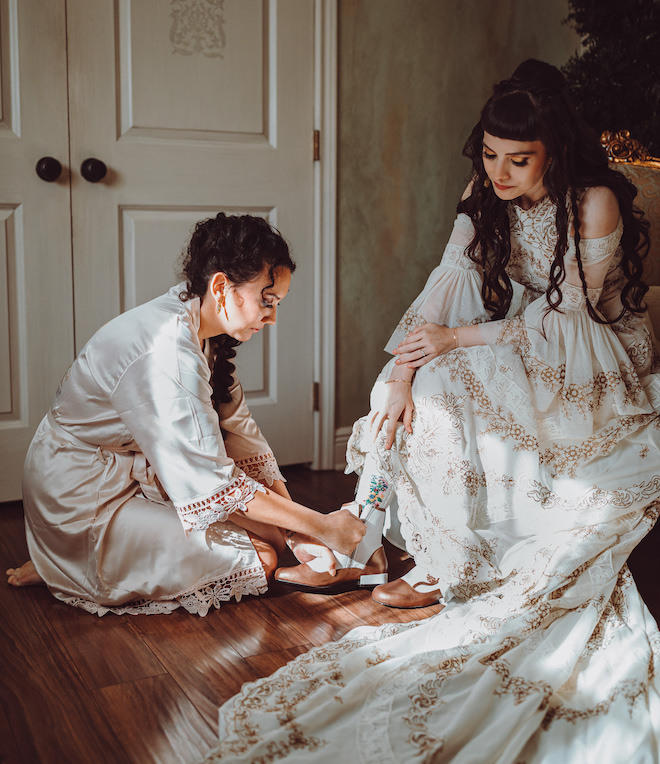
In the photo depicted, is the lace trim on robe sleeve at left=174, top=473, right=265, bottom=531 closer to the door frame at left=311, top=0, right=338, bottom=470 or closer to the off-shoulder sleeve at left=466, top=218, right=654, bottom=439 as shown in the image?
the off-shoulder sleeve at left=466, top=218, right=654, bottom=439

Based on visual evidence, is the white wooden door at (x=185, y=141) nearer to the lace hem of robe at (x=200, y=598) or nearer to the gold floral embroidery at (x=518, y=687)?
the lace hem of robe at (x=200, y=598)

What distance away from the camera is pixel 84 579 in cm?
192

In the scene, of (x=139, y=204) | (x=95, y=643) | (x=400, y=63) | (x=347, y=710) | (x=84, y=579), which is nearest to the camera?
(x=347, y=710)

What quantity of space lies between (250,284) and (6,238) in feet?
3.59

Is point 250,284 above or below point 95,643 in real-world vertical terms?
above

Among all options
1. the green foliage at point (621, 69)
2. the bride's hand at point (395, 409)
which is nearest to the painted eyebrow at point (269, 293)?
the bride's hand at point (395, 409)

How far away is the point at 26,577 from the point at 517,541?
1.13m

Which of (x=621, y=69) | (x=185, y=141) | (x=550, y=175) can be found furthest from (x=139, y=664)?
(x=621, y=69)

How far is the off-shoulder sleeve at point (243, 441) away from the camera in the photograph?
2139mm

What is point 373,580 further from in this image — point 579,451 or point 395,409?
point 579,451

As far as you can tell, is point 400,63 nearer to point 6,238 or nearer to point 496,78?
point 496,78

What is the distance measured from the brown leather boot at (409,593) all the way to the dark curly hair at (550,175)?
0.68 metres

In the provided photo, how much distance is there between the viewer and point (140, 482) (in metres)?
2.03

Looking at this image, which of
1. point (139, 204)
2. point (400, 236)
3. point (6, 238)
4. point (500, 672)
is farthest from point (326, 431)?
point (500, 672)
